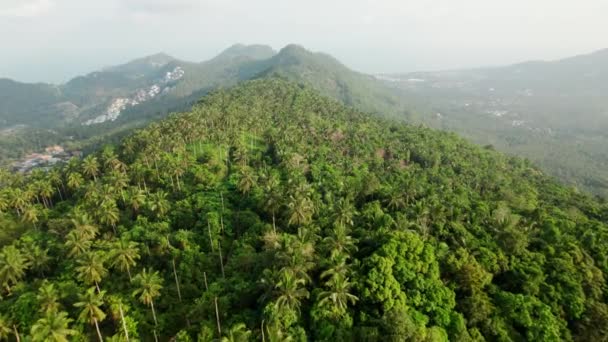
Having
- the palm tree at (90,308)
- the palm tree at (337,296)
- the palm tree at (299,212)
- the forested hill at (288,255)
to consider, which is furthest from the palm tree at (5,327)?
the palm tree at (299,212)

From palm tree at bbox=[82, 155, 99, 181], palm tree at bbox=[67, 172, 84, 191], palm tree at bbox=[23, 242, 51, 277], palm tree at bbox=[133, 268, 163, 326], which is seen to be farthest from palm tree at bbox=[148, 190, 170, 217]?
palm tree at bbox=[82, 155, 99, 181]

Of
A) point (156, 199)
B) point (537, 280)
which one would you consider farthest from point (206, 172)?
point (537, 280)

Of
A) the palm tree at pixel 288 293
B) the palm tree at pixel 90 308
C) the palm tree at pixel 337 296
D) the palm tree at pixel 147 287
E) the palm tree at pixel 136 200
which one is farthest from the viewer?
the palm tree at pixel 136 200

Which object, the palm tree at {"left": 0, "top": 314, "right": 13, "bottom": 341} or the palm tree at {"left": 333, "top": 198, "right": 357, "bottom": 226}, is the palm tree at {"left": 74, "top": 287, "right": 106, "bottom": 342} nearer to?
the palm tree at {"left": 0, "top": 314, "right": 13, "bottom": 341}

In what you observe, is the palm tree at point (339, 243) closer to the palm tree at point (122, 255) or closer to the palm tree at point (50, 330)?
the palm tree at point (122, 255)

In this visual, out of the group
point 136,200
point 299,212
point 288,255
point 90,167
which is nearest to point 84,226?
point 136,200

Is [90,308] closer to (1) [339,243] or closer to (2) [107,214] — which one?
(2) [107,214]
